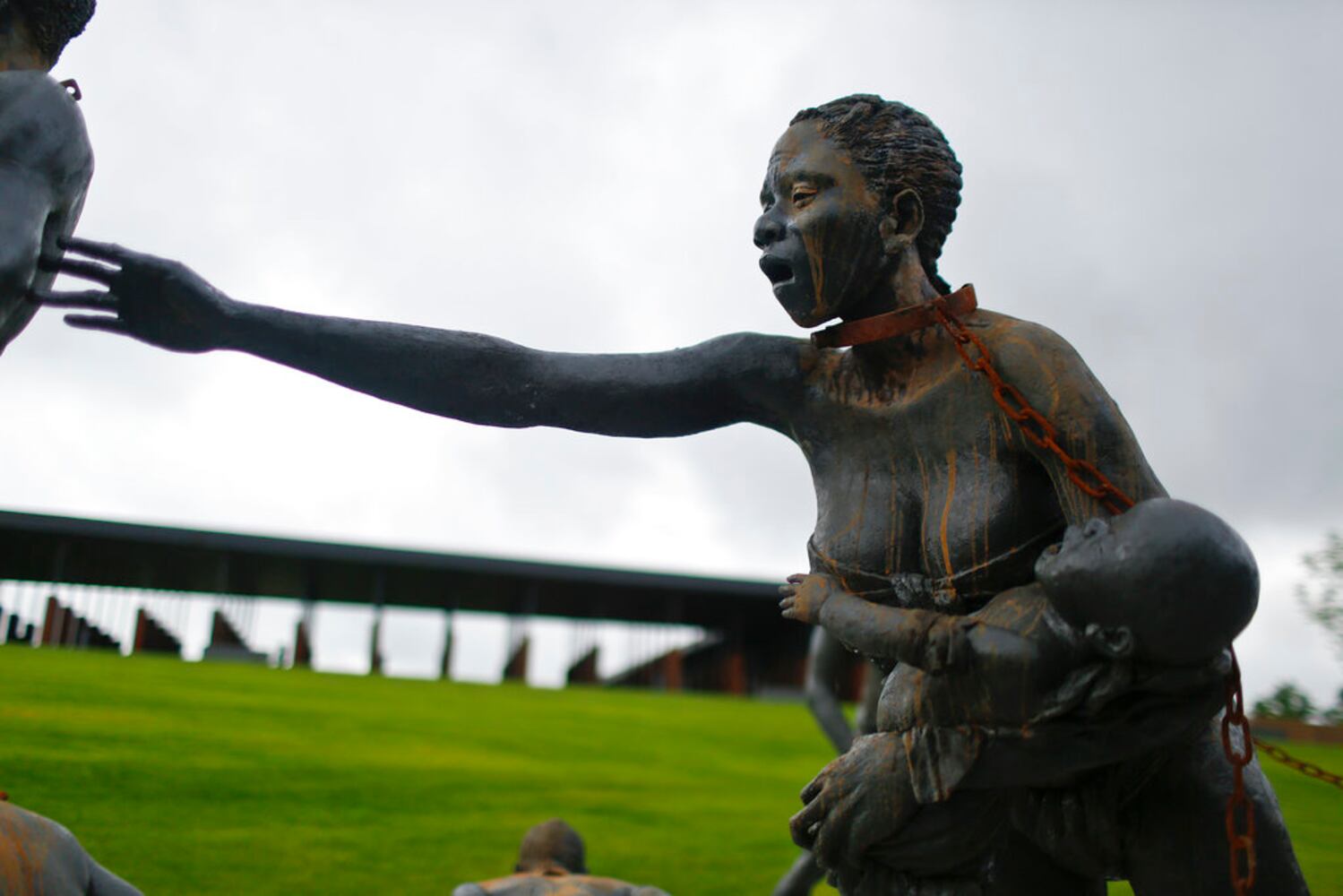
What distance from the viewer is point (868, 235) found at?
306 centimetres

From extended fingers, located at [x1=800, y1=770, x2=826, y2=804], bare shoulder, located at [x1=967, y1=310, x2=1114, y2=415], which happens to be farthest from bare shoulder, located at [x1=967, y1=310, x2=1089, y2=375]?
extended fingers, located at [x1=800, y1=770, x2=826, y2=804]

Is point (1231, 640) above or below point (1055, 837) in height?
above

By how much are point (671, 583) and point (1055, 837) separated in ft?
79.2

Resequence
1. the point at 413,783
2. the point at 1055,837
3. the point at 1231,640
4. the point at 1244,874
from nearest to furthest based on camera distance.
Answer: the point at 1231,640 → the point at 1244,874 → the point at 1055,837 → the point at 413,783

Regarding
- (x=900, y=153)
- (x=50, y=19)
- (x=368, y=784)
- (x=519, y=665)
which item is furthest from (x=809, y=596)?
A: (x=519, y=665)

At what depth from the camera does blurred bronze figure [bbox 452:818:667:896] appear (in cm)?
633

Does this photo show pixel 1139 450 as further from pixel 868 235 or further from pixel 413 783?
pixel 413 783

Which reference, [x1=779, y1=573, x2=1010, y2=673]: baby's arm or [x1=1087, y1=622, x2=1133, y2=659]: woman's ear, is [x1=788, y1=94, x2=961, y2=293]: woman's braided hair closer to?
[x1=779, y1=573, x2=1010, y2=673]: baby's arm

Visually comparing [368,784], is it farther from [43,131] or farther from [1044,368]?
[1044,368]

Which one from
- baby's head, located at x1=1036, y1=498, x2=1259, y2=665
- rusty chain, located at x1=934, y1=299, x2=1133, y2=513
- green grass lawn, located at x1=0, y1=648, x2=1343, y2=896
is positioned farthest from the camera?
green grass lawn, located at x1=0, y1=648, x2=1343, y2=896

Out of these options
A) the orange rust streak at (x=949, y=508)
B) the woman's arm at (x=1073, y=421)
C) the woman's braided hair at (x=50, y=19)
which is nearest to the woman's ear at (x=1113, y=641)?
the woman's arm at (x=1073, y=421)

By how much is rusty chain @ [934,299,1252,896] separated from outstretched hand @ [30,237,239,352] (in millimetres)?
1607

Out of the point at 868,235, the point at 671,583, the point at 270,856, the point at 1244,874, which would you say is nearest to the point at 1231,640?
the point at 1244,874

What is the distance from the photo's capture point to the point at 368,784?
11.6m
